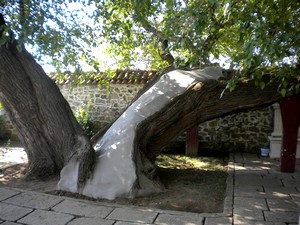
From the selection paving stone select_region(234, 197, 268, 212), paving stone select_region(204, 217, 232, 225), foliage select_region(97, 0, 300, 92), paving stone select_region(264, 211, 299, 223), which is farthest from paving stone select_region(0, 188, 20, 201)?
paving stone select_region(264, 211, 299, 223)

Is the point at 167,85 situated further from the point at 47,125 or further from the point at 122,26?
the point at 47,125

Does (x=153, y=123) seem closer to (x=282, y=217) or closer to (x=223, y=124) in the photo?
(x=282, y=217)

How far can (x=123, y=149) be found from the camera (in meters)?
4.73

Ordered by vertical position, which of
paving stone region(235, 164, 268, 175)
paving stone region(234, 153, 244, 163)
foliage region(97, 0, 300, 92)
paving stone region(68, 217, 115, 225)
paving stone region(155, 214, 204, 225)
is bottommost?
paving stone region(68, 217, 115, 225)

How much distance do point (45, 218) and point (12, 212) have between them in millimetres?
471

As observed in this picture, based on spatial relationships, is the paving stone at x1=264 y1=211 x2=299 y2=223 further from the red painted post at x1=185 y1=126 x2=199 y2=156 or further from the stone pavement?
the red painted post at x1=185 y1=126 x2=199 y2=156

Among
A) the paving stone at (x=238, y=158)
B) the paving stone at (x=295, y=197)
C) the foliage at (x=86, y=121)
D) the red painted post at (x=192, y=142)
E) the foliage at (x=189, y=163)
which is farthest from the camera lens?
the foliage at (x=86, y=121)

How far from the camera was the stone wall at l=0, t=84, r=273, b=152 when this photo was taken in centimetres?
829

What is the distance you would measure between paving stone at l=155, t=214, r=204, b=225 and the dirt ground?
0.96 ft

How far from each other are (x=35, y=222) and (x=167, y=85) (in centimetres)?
316

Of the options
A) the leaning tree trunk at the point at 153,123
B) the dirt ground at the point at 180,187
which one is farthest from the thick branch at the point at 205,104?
the dirt ground at the point at 180,187

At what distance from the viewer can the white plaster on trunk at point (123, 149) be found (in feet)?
14.6

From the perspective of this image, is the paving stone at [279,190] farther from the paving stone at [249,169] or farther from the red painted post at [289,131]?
the red painted post at [289,131]

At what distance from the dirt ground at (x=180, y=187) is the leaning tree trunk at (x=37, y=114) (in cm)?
41
